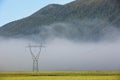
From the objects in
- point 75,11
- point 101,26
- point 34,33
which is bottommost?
point 34,33

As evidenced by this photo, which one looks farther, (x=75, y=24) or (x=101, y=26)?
(x=75, y=24)

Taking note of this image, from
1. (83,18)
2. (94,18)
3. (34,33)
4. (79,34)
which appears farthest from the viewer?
(83,18)

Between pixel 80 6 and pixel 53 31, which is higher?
pixel 80 6

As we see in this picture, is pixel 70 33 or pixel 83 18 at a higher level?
pixel 83 18

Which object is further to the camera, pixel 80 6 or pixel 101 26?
pixel 80 6

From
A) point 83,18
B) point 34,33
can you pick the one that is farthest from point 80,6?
point 34,33

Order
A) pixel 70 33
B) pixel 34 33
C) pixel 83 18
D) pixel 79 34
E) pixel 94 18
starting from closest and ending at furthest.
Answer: pixel 34 33
pixel 70 33
pixel 79 34
pixel 94 18
pixel 83 18

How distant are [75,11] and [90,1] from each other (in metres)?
11.6

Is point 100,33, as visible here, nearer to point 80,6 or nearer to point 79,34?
point 79,34

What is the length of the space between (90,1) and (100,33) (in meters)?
22.5

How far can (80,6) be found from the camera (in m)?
118

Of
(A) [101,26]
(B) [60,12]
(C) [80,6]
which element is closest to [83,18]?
(C) [80,6]

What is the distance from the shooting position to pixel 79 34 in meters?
103

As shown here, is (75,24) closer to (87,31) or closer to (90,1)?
(87,31)
